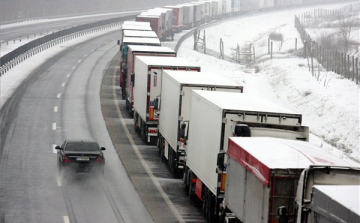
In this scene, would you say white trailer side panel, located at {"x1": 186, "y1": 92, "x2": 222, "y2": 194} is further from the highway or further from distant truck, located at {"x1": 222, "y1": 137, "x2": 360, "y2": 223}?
the highway

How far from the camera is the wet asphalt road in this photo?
877 inches

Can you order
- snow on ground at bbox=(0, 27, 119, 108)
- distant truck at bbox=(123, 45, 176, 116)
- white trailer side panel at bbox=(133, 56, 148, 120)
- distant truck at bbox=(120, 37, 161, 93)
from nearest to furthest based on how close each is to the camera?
1. white trailer side panel at bbox=(133, 56, 148, 120)
2. distant truck at bbox=(123, 45, 176, 116)
3. distant truck at bbox=(120, 37, 161, 93)
4. snow on ground at bbox=(0, 27, 119, 108)

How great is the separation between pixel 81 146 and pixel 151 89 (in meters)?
6.23

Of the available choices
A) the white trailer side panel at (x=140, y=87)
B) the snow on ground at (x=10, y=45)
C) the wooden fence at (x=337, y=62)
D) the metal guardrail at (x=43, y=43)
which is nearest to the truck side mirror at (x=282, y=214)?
the white trailer side panel at (x=140, y=87)

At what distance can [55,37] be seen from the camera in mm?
81875

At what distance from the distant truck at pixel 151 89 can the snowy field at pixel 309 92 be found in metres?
7.91

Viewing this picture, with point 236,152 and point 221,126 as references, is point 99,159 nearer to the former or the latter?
point 221,126

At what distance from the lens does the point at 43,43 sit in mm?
76125

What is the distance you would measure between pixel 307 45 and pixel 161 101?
45463 millimetres

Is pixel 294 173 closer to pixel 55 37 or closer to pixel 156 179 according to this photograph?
pixel 156 179

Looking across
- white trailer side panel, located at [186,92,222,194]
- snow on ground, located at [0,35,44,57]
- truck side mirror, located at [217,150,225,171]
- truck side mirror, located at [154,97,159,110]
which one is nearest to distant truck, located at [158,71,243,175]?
white trailer side panel, located at [186,92,222,194]

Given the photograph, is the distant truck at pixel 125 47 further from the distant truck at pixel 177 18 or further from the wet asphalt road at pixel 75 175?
the distant truck at pixel 177 18

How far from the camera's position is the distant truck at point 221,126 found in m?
18.9

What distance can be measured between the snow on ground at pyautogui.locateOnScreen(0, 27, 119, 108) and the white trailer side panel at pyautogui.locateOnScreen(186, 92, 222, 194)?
2161 cm
